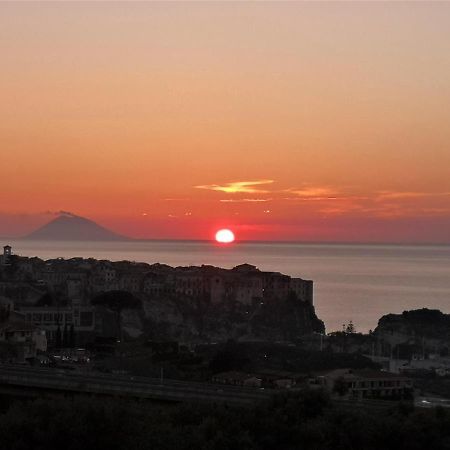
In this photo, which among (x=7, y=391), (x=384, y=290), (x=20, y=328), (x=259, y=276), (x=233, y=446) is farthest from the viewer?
(x=384, y=290)

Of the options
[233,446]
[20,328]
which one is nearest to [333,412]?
[233,446]

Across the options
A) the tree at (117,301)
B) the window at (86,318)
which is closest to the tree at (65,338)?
the window at (86,318)

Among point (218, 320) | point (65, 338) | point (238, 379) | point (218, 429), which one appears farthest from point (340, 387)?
point (218, 320)

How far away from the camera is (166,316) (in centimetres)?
6462

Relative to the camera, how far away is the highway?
22.0 m

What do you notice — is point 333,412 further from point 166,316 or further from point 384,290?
point 384,290

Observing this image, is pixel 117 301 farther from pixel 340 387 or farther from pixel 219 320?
pixel 340 387

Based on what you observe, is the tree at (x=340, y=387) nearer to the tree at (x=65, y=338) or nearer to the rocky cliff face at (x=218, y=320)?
the tree at (x=65, y=338)

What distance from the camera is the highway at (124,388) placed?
2202cm

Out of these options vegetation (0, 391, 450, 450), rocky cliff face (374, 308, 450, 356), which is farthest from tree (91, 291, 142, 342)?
vegetation (0, 391, 450, 450)

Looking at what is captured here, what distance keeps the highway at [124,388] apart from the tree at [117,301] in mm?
35055

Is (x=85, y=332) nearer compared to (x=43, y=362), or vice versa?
(x=43, y=362)

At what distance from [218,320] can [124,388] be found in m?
43.6

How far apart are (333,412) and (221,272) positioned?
56.8 m
